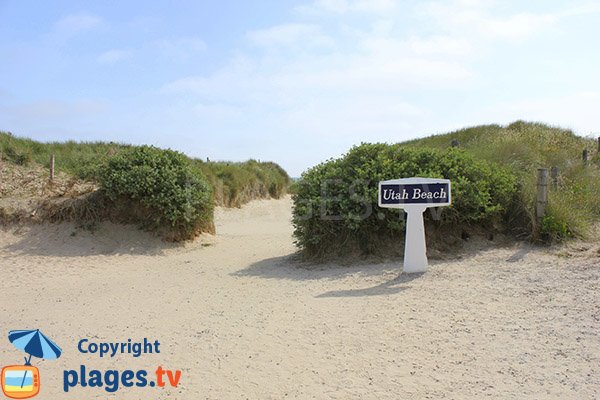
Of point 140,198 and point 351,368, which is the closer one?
point 351,368

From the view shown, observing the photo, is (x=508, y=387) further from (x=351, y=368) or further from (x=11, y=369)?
(x=11, y=369)

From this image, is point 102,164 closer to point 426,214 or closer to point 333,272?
point 333,272

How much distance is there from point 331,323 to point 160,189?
7.31 meters

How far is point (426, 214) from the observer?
359 inches

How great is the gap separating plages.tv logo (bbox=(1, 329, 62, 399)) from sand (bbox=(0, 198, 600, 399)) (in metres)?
0.10

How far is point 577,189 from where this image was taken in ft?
33.6

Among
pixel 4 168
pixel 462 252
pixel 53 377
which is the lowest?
pixel 53 377

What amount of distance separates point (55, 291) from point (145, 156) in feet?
15.4

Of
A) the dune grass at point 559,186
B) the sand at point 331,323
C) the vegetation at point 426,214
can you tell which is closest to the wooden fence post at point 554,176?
the dune grass at point 559,186

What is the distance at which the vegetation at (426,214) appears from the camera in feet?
28.9

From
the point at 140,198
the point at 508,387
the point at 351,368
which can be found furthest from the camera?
the point at 140,198

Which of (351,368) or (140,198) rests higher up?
(140,198)

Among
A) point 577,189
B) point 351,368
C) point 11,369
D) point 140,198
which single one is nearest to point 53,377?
point 11,369

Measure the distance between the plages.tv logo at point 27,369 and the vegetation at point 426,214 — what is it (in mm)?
5015
